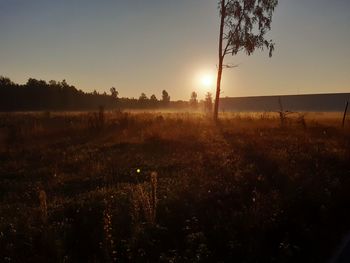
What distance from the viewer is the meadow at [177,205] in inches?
282

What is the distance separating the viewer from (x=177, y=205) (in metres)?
8.84

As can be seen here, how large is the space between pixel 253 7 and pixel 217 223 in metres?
26.3

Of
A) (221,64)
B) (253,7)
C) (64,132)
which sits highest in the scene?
(253,7)

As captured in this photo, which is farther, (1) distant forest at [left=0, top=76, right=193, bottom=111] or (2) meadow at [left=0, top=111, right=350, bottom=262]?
(1) distant forest at [left=0, top=76, right=193, bottom=111]

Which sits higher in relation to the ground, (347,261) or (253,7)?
(253,7)

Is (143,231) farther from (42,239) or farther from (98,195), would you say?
(98,195)

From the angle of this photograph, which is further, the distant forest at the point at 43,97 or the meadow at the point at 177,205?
the distant forest at the point at 43,97

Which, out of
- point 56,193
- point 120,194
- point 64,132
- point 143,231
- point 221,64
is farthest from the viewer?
point 221,64

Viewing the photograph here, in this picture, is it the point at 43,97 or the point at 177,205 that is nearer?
the point at 177,205

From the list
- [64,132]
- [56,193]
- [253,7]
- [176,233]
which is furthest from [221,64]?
[176,233]

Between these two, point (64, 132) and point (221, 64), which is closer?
point (64, 132)

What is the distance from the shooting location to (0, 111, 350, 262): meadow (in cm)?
717

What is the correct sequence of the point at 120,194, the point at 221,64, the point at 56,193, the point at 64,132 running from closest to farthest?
the point at 120,194
the point at 56,193
the point at 64,132
the point at 221,64

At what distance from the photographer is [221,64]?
31.4 metres
